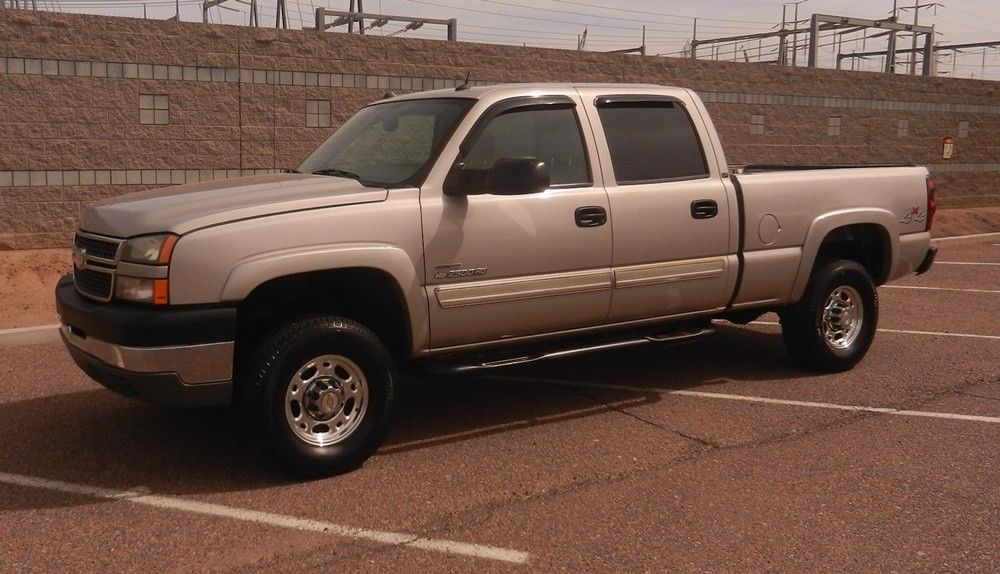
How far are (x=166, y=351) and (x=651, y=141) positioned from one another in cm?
342

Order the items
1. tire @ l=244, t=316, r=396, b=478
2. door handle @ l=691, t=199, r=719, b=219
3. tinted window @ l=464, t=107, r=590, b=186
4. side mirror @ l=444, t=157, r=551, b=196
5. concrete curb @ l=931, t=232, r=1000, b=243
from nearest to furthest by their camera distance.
Result: 1. tire @ l=244, t=316, r=396, b=478
2. side mirror @ l=444, t=157, r=551, b=196
3. tinted window @ l=464, t=107, r=590, b=186
4. door handle @ l=691, t=199, r=719, b=219
5. concrete curb @ l=931, t=232, r=1000, b=243

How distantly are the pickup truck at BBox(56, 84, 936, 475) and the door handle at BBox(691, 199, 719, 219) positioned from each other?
→ 1 cm

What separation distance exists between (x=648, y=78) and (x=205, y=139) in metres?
7.19

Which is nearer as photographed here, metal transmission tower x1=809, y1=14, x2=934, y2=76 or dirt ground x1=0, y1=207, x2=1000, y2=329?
dirt ground x1=0, y1=207, x2=1000, y2=329

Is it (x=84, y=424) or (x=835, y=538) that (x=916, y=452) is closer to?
(x=835, y=538)

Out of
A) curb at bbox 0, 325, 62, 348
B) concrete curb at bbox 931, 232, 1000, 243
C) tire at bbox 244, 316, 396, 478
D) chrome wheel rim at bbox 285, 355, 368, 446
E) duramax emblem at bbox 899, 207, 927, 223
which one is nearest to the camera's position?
tire at bbox 244, 316, 396, 478

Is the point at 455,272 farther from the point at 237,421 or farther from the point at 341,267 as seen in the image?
the point at 237,421

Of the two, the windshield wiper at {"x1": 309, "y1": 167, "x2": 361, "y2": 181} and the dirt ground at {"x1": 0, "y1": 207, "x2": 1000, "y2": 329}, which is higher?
the windshield wiper at {"x1": 309, "y1": 167, "x2": 361, "y2": 181}

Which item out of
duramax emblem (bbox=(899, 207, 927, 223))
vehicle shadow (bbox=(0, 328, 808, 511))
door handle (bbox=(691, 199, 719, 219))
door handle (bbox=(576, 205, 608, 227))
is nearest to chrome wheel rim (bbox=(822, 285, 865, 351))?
vehicle shadow (bbox=(0, 328, 808, 511))

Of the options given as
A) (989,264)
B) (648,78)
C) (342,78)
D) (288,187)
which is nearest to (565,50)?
(648,78)

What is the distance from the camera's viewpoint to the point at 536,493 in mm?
5023

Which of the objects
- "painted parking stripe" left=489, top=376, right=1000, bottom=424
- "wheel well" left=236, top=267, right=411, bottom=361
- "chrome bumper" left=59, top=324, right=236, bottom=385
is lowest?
"painted parking stripe" left=489, top=376, right=1000, bottom=424

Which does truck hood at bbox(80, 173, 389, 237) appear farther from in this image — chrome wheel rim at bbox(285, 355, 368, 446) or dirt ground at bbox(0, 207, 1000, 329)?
dirt ground at bbox(0, 207, 1000, 329)

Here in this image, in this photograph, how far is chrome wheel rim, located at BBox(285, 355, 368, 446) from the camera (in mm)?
5148
